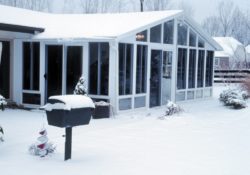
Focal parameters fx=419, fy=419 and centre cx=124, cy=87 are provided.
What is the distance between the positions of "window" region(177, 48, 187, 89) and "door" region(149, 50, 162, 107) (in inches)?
60.6

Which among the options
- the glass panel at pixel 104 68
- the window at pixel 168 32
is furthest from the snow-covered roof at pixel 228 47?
the glass panel at pixel 104 68

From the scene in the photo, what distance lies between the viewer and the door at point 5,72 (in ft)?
48.9

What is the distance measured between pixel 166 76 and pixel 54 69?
4.34 metres

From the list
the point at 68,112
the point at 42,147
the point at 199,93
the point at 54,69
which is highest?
the point at 54,69

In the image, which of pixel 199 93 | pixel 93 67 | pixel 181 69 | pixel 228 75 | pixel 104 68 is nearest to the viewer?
pixel 104 68

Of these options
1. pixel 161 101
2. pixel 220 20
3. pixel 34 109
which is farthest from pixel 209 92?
pixel 220 20

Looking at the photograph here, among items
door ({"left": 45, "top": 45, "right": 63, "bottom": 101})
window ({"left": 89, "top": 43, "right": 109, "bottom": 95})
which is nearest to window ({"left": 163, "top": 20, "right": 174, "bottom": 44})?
window ({"left": 89, "top": 43, "right": 109, "bottom": 95})

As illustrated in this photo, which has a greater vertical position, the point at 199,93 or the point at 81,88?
the point at 81,88

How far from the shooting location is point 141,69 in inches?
562

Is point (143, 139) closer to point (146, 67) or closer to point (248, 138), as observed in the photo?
point (248, 138)

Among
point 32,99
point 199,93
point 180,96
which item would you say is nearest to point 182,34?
point 180,96

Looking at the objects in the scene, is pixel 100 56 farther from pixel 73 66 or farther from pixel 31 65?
pixel 31 65

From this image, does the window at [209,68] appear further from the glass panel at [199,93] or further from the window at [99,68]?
the window at [99,68]

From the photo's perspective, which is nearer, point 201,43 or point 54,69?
point 54,69
